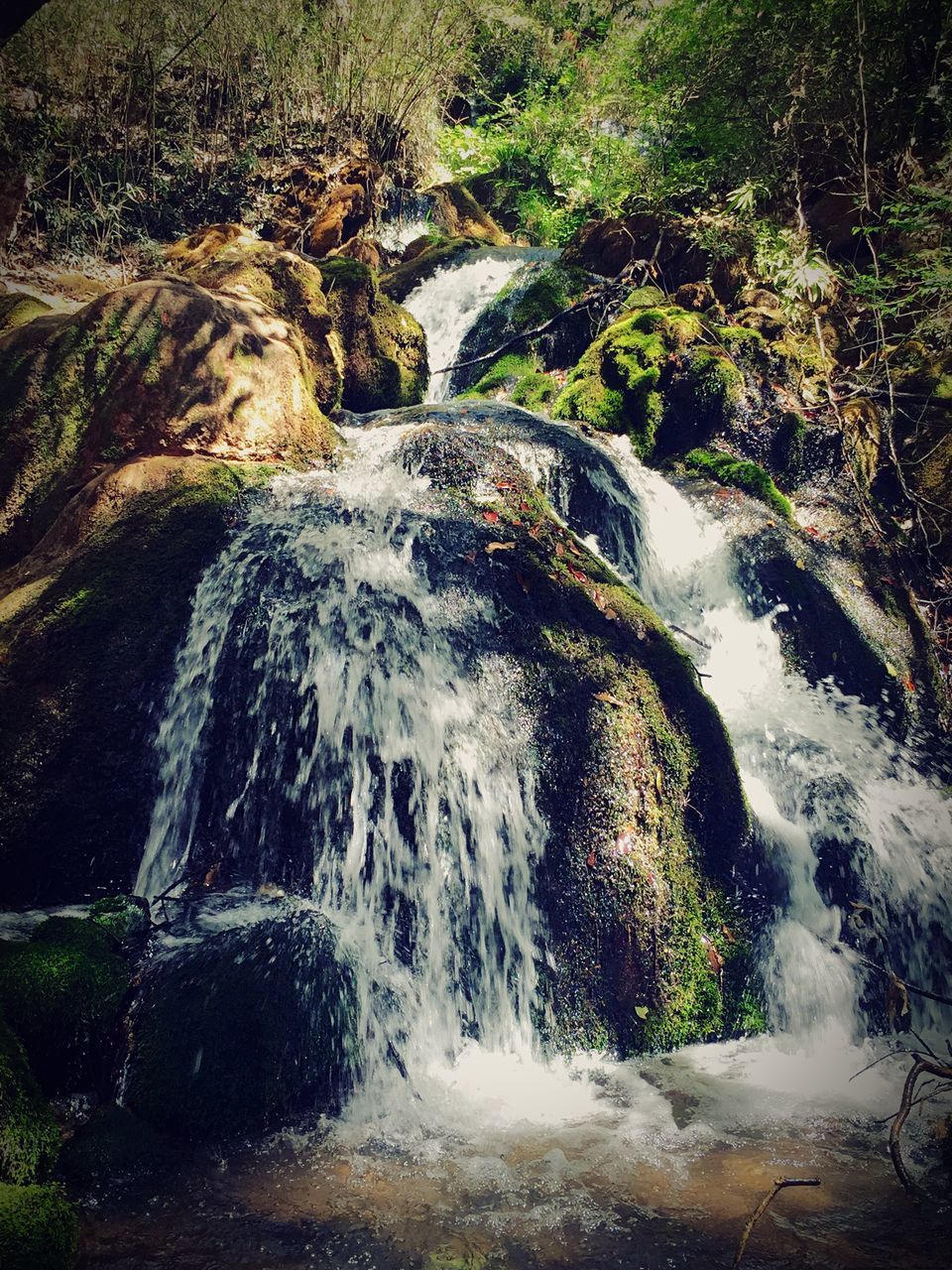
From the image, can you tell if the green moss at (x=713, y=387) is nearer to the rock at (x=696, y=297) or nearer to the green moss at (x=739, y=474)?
the green moss at (x=739, y=474)

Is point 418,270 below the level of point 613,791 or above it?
above

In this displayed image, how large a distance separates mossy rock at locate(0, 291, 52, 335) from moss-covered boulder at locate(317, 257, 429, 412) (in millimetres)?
3095

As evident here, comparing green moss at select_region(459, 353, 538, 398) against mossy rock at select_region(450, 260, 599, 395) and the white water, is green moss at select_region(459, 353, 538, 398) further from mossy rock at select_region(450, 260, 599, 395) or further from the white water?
the white water

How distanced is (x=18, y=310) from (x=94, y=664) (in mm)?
5135

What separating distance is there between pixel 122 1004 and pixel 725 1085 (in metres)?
3.08

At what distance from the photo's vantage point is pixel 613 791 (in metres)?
4.24

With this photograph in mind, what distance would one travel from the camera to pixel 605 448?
24.4 feet

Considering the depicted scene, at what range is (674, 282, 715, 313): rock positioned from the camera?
29.8 feet

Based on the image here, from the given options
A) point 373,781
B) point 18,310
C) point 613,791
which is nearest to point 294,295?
point 18,310

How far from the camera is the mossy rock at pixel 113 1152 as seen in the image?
246 cm

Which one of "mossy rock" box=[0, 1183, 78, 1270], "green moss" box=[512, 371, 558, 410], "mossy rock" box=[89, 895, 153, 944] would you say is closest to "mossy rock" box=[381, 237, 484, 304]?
"green moss" box=[512, 371, 558, 410]

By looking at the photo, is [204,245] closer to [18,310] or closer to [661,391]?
[18,310]

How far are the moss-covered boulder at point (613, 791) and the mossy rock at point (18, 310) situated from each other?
16.8ft

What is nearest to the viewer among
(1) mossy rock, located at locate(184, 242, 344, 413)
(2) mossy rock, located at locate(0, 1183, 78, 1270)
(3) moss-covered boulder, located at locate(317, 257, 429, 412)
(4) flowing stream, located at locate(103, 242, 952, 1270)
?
(2) mossy rock, located at locate(0, 1183, 78, 1270)
